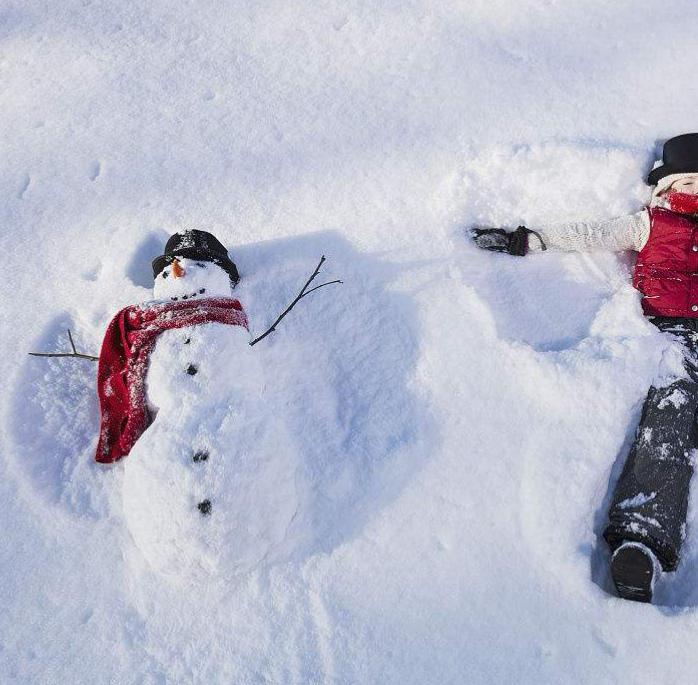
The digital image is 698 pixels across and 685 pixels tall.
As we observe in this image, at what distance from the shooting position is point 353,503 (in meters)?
1.42

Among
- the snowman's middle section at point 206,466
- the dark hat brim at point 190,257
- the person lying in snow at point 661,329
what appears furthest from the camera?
the dark hat brim at point 190,257

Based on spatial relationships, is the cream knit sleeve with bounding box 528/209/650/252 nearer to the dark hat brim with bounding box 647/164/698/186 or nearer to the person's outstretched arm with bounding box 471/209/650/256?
the person's outstretched arm with bounding box 471/209/650/256

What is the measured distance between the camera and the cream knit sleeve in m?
1.68

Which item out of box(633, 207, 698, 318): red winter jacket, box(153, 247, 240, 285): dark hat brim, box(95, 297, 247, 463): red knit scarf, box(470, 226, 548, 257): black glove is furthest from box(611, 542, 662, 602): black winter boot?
box(153, 247, 240, 285): dark hat brim

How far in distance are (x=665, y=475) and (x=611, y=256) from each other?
0.66 metres

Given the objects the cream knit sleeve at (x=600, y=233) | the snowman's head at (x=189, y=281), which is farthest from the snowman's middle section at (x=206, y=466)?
the cream knit sleeve at (x=600, y=233)

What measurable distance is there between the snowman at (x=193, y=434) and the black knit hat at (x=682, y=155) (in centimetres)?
121

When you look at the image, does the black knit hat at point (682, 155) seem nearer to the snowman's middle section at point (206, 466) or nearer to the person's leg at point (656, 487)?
the person's leg at point (656, 487)

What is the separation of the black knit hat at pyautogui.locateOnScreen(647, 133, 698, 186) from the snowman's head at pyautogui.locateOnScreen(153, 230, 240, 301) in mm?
1202

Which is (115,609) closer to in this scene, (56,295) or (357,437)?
(357,437)

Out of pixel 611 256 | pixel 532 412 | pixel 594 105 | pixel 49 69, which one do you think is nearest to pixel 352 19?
pixel 594 105

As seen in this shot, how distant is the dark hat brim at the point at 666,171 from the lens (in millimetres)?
1608

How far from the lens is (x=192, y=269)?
1425 mm

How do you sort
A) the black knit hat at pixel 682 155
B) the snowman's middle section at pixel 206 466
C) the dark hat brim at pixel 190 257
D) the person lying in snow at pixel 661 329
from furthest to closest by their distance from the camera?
the black knit hat at pixel 682 155, the dark hat brim at pixel 190 257, the person lying in snow at pixel 661 329, the snowman's middle section at pixel 206 466
